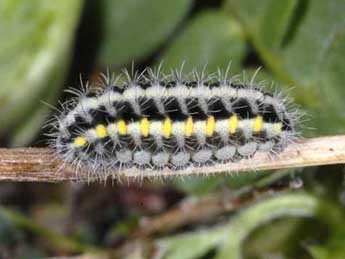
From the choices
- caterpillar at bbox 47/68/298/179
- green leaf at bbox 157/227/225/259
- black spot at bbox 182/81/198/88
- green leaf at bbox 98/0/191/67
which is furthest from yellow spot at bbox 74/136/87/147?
green leaf at bbox 98/0/191/67

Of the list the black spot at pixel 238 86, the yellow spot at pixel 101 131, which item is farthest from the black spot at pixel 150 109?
the black spot at pixel 238 86

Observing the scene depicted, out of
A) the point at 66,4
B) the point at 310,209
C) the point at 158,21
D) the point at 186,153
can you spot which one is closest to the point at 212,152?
the point at 186,153

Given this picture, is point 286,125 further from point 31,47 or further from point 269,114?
point 31,47

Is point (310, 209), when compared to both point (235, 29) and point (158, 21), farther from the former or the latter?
point (158, 21)

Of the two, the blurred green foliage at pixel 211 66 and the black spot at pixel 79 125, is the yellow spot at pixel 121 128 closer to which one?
the black spot at pixel 79 125

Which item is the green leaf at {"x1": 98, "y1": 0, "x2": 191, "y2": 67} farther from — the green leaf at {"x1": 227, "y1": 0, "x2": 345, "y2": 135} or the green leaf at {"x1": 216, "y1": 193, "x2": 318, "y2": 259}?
the green leaf at {"x1": 216, "y1": 193, "x2": 318, "y2": 259}

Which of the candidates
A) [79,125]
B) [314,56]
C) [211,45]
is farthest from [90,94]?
[211,45]
